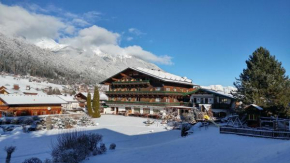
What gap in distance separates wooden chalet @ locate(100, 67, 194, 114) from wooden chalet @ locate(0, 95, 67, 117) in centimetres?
1372

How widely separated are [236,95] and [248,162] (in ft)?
71.8

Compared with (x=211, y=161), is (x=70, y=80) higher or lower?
higher

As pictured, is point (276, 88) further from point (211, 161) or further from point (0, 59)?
point (0, 59)

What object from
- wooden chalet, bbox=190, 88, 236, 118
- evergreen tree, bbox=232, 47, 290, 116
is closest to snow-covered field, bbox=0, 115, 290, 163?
evergreen tree, bbox=232, 47, 290, 116

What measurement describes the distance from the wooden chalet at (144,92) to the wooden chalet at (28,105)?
13.7m

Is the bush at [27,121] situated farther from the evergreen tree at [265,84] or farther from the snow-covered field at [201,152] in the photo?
the evergreen tree at [265,84]

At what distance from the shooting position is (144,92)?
46469mm

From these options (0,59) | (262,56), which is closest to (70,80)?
(0,59)

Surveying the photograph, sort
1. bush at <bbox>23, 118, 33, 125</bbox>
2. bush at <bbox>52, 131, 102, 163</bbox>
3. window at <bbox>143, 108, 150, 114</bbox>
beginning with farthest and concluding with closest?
window at <bbox>143, 108, 150, 114</bbox>, bush at <bbox>23, 118, 33, 125</bbox>, bush at <bbox>52, 131, 102, 163</bbox>

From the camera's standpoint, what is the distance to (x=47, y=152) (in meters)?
16.2

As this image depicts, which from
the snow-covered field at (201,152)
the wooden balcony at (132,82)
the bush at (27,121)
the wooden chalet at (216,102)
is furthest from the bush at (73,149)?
the wooden balcony at (132,82)

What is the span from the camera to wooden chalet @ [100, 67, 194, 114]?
4450 centimetres

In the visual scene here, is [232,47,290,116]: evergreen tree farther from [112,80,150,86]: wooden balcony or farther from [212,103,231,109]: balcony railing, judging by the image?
[112,80,150,86]: wooden balcony

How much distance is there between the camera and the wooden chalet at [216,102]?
37312 mm
